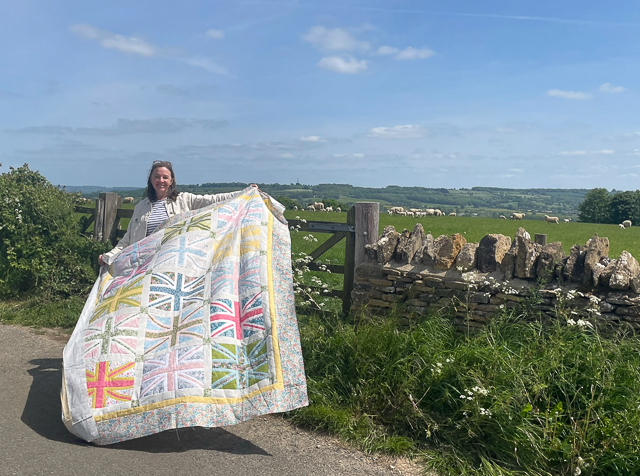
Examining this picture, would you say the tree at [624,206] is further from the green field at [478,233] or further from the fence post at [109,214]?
the fence post at [109,214]

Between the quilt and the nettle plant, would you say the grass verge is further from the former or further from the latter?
the quilt

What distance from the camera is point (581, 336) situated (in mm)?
4793

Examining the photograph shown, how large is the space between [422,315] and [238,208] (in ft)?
7.31

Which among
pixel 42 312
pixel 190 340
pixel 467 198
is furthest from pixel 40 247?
pixel 467 198

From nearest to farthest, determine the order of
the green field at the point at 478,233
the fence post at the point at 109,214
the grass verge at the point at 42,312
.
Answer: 1. the grass verge at the point at 42,312
2. the fence post at the point at 109,214
3. the green field at the point at 478,233

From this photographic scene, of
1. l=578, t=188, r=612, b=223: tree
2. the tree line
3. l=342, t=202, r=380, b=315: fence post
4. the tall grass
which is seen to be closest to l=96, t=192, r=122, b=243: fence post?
l=342, t=202, r=380, b=315: fence post

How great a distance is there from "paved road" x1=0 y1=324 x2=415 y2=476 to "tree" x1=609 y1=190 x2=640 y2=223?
9201cm

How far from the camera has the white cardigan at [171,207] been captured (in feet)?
19.6

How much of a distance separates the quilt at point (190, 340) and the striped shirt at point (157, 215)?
23.4 inches

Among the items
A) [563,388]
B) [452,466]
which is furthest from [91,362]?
[563,388]

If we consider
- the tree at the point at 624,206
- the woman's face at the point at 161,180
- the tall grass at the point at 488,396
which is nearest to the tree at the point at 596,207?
the tree at the point at 624,206

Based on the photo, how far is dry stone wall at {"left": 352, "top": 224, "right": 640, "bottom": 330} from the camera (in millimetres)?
4922

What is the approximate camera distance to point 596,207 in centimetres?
8975

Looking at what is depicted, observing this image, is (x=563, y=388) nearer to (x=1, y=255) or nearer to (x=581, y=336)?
(x=581, y=336)
